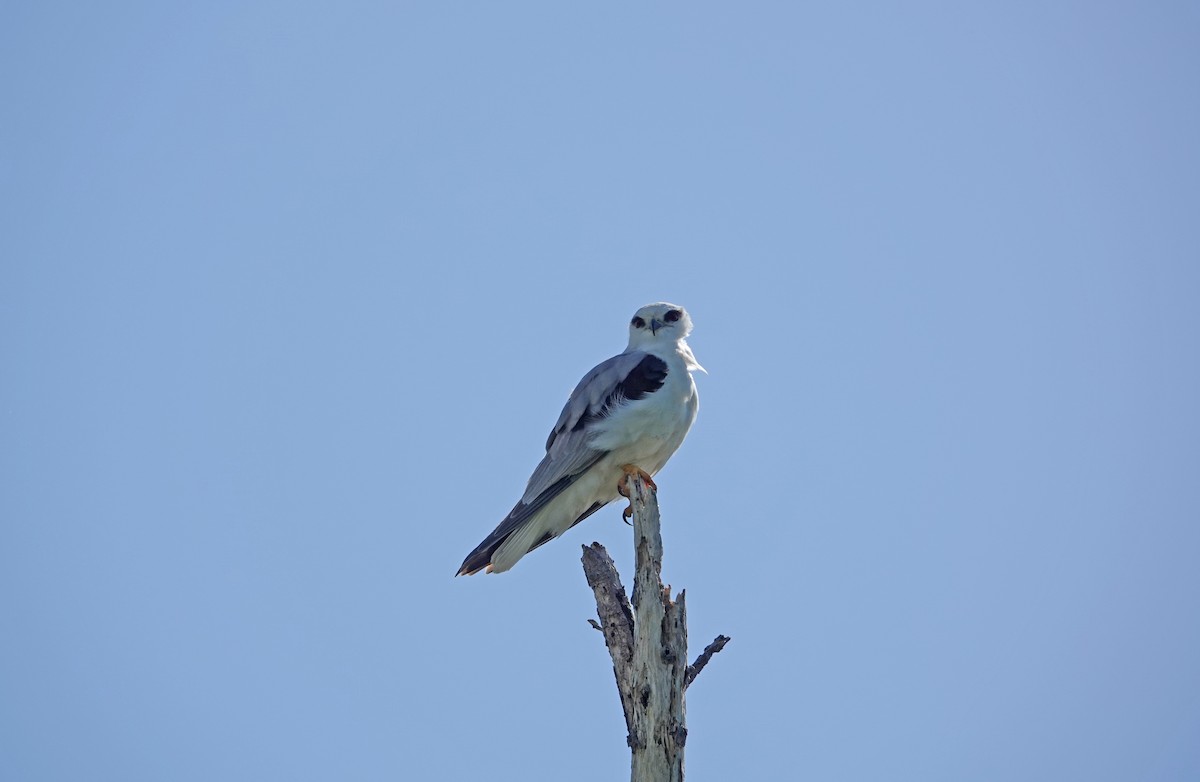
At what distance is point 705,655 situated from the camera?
21.3 ft

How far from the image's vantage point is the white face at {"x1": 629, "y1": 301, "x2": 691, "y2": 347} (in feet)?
32.1

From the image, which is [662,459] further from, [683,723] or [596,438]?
[683,723]

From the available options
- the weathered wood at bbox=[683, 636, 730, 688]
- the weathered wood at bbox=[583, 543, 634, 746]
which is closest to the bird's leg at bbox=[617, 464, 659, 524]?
the weathered wood at bbox=[583, 543, 634, 746]

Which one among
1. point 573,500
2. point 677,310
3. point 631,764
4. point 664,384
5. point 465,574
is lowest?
point 631,764

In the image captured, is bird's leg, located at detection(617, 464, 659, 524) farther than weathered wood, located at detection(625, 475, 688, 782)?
Yes

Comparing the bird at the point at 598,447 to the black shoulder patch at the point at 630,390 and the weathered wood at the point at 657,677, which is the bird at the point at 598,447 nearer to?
the black shoulder patch at the point at 630,390

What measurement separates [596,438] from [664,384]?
667mm

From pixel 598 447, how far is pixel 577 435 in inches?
8.8

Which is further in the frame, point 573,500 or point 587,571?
point 573,500

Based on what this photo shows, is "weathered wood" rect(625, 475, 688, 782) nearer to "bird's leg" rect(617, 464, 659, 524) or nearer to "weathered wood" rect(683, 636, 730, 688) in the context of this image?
"weathered wood" rect(683, 636, 730, 688)

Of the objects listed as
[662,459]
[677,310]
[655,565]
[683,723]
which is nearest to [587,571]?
[655,565]

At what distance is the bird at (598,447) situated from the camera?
8.42 m

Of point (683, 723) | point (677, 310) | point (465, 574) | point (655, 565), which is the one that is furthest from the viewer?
point (677, 310)

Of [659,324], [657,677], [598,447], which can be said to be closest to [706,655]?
[657,677]
